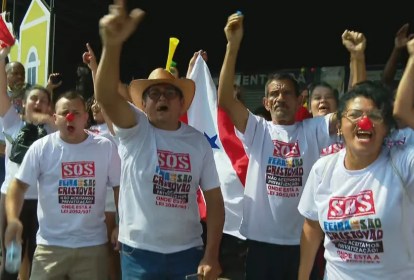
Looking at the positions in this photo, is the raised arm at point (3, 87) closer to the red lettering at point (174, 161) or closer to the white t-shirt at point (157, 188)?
the white t-shirt at point (157, 188)

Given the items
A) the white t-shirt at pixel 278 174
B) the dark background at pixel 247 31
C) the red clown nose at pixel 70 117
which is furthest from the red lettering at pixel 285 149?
the dark background at pixel 247 31

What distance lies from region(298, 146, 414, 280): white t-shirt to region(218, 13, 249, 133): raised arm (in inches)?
35.1

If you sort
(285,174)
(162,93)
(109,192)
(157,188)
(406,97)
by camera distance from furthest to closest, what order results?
(109,192)
(285,174)
(162,93)
(157,188)
(406,97)

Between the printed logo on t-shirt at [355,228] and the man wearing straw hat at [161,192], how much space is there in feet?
2.42

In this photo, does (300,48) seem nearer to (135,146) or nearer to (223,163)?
(223,163)

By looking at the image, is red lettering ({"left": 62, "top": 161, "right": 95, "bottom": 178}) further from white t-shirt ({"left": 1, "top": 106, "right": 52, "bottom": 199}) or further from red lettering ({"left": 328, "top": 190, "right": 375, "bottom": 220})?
red lettering ({"left": 328, "top": 190, "right": 375, "bottom": 220})

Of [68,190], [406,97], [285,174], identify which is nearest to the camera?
[406,97]

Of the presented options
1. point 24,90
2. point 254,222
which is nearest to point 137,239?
point 254,222

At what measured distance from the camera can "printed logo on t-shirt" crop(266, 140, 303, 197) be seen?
3.07 metres

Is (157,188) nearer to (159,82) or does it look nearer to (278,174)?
(159,82)

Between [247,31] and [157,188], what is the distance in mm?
5034

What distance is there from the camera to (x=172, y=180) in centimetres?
280

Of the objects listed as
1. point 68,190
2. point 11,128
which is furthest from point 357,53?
point 11,128

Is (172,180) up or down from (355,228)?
up
